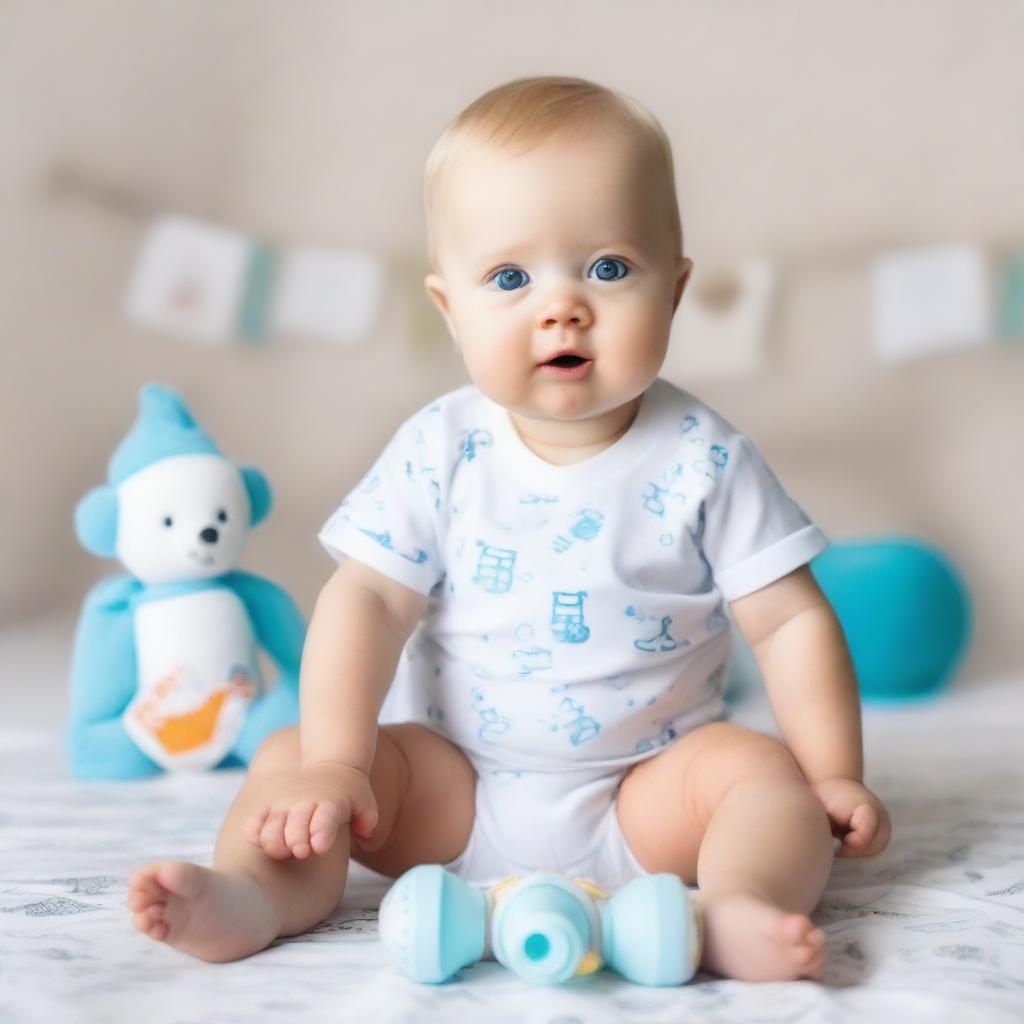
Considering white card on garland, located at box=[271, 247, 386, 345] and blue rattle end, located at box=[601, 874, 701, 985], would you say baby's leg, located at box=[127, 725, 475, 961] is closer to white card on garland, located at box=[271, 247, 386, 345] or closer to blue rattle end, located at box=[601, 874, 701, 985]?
blue rattle end, located at box=[601, 874, 701, 985]

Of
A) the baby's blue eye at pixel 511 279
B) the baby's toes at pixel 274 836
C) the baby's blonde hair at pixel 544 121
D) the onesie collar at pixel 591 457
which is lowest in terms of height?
the baby's toes at pixel 274 836

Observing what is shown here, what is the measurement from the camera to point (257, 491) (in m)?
1.65

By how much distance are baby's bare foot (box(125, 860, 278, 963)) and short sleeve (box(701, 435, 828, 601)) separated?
1.30ft

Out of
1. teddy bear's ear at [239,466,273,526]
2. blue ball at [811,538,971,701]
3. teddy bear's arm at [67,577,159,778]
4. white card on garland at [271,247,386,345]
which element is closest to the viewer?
teddy bear's arm at [67,577,159,778]

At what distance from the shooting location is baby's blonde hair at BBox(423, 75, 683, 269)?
3.41ft

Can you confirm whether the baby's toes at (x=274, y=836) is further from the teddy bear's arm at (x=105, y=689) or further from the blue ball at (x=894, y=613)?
the blue ball at (x=894, y=613)

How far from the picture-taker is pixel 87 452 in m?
2.31

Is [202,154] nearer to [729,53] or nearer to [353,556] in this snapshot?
[729,53]

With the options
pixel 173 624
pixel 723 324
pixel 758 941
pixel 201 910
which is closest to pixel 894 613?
pixel 723 324

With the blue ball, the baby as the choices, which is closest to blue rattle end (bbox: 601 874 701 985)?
the baby

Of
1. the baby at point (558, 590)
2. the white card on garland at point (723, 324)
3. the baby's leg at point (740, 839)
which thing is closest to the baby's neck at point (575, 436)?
the baby at point (558, 590)

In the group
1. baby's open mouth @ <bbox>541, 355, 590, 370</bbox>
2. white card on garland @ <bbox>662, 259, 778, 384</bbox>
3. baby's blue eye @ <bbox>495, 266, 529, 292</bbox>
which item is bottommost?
baby's open mouth @ <bbox>541, 355, 590, 370</bbox>

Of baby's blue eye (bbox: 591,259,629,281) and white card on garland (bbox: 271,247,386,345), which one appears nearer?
baby's blue eye (bbox: 591,259,629,281)

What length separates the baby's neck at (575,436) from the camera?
3.71ft
